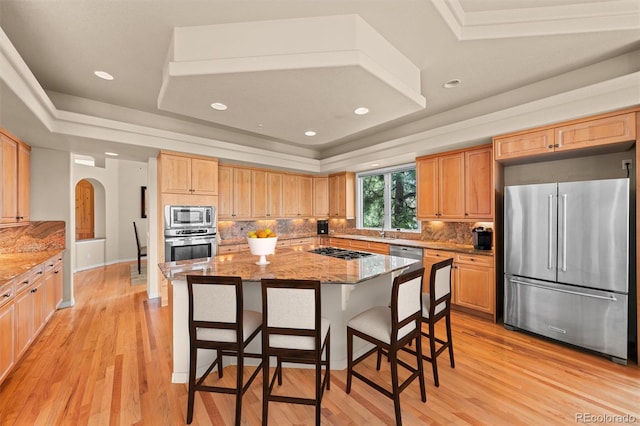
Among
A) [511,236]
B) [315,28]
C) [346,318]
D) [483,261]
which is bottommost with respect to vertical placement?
[346,318]

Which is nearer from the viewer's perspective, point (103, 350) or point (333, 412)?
point (333, 412)

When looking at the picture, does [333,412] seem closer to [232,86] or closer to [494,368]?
[494,368]

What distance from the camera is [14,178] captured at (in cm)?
325

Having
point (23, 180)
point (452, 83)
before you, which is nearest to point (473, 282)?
point (452, 83)

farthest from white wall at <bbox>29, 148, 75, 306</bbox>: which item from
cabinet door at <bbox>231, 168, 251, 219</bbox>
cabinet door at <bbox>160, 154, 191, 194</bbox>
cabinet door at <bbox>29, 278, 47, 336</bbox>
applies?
cabinet door at <bbox>231, 168, 251, 219</bbox>

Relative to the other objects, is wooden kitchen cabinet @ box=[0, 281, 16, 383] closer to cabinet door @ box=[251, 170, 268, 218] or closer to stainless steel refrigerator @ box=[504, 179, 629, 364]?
cabinet door @ box=[251, 170, 268, 218]

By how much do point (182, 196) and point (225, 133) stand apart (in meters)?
1.34

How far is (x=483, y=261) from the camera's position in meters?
3.56

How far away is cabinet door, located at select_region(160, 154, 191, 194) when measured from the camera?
4.04 metres

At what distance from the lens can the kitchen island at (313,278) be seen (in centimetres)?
221

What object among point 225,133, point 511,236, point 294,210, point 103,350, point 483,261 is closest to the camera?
point 103,350

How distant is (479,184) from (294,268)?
117 inches

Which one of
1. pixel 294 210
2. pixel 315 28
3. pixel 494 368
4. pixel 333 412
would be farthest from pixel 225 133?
pixel 494 368

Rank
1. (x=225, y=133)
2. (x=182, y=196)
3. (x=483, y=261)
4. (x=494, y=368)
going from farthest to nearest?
(x=225, y=133)
(x=182, y=196)
(x=483, y=261)
(x=494, y=368)
